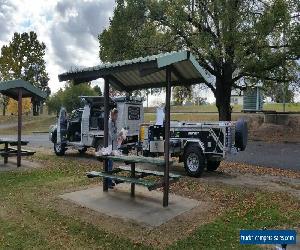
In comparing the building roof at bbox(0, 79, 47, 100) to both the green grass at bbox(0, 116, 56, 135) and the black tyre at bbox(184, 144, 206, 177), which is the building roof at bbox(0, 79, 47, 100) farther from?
the green grass at bbox(0, 116, 56, 135)

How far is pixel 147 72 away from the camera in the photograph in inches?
303

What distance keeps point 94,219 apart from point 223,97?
17907 mm

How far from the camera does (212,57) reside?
20.4 meters

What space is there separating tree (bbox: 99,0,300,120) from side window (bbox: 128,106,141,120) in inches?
203

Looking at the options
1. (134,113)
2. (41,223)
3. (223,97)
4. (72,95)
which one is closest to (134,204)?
(41,223)

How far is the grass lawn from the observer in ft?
20.3

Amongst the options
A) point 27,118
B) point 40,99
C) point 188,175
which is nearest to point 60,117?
point 40,99

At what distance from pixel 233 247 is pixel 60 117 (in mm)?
12993

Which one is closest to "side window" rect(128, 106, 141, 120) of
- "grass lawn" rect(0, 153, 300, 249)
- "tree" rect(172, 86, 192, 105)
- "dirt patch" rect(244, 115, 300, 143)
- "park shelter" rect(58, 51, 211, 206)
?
"grass lawn" rect(0, 153, 300, 249)

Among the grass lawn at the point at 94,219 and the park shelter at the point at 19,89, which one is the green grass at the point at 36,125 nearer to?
the park shelter at the point at 19,89

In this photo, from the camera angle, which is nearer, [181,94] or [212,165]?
[212,165]

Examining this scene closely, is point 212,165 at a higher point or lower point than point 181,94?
lower

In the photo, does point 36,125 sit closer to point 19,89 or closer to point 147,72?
point 19,89

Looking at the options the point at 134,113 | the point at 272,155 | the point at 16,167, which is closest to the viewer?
the point at 16,167
